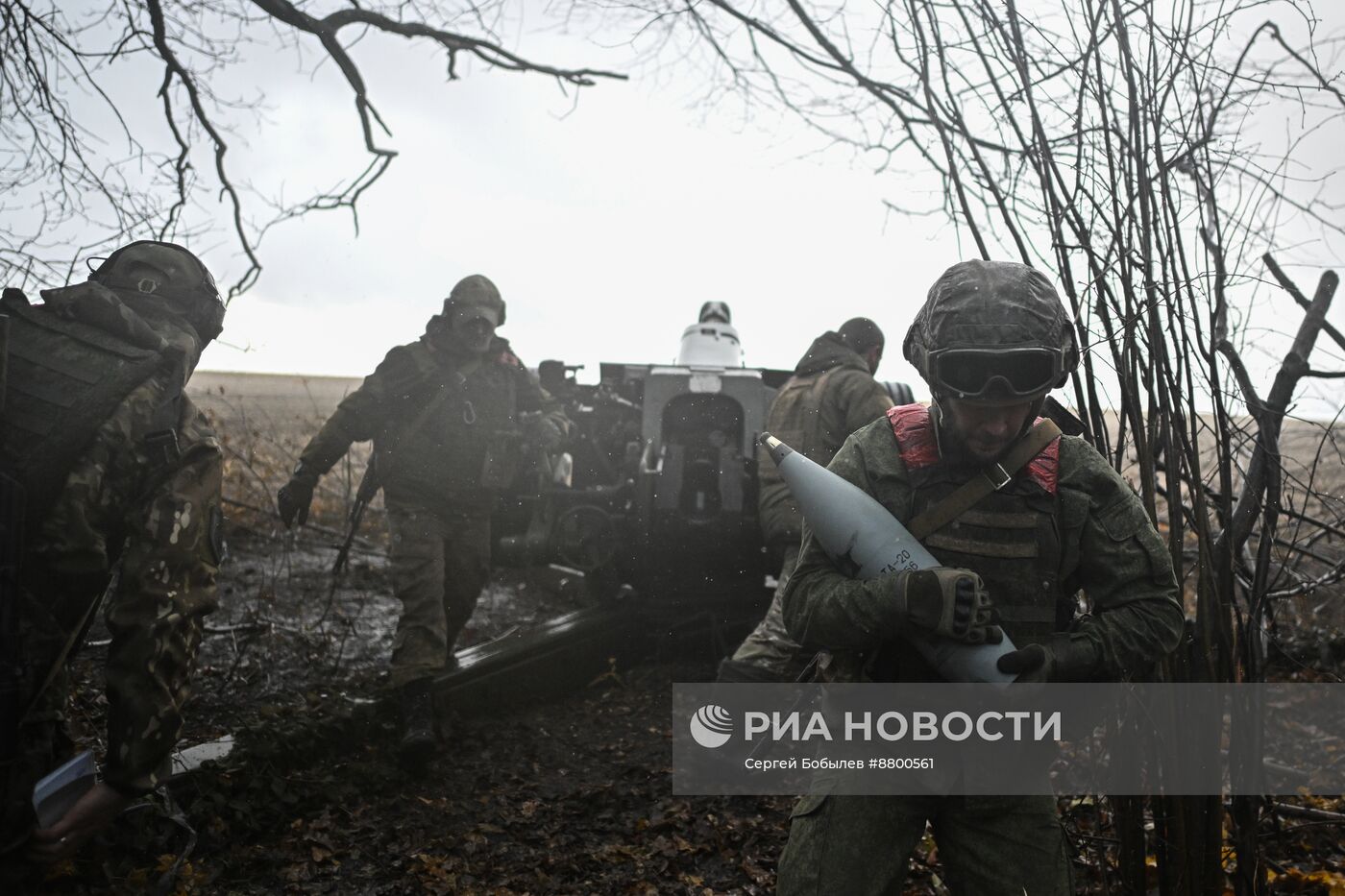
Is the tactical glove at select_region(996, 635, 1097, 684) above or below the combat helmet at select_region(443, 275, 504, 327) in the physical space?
below

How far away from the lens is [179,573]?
85.0 inches

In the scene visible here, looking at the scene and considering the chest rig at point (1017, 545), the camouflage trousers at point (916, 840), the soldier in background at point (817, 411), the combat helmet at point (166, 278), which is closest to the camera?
the camouflage trousers at point (916, 840)

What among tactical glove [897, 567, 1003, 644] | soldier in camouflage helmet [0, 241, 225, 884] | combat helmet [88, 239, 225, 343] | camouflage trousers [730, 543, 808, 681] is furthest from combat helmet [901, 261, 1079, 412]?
camouflage trousers [730, 543, 808, 681]

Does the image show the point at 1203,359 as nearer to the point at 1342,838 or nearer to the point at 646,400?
the point at 1342,838

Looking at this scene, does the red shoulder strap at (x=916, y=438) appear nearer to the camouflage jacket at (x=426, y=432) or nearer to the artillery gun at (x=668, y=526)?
the camouflage jacket at (x=426, y=432)

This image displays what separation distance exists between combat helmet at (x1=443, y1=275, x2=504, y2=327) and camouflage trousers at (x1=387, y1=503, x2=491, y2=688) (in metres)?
1.09

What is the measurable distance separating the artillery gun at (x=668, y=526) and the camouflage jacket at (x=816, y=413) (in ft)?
2.56

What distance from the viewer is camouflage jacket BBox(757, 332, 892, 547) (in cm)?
506

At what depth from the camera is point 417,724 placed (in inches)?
171

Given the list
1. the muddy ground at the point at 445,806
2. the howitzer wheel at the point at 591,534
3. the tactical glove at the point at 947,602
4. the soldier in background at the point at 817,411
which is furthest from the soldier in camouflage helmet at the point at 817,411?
the tactical glove at the point at 947,602

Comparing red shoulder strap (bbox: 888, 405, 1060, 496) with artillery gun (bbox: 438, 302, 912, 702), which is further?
artillery gun (bbox: 438, 302, 912, 702)

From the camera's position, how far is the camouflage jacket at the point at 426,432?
4.80 m

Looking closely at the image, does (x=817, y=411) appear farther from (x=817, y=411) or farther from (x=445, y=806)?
(x=445, y=806)

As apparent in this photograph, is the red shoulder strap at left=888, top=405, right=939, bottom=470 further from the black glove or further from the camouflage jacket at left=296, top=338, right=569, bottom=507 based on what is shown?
the black glove
